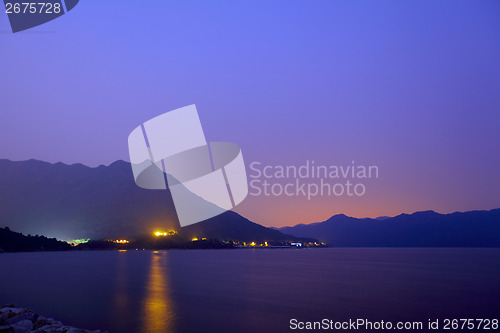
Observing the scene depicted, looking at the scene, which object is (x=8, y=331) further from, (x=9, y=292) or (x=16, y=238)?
(x=16, y=238)

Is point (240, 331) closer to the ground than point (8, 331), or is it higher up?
closer to the ground

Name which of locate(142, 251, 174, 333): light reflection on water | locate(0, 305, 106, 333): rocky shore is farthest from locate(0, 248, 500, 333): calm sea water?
locate(0, 305, 106, 333): rocky shore

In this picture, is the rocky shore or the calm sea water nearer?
the rocky shore

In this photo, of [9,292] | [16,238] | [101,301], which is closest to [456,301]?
[101,301]

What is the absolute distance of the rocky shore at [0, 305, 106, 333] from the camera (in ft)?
54.3

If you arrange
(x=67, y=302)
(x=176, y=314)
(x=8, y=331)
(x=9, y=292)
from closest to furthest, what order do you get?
(x=8, y=331)
(x=176, y=314)
(x=67, y=302)
(x=9, y=292)

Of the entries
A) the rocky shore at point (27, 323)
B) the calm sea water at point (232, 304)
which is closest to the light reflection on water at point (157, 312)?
the calm sea water at point (232, 304)

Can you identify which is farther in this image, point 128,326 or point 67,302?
point 67,302

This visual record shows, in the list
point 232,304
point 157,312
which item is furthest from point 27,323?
point 232,304

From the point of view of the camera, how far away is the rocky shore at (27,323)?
16562 millimetres

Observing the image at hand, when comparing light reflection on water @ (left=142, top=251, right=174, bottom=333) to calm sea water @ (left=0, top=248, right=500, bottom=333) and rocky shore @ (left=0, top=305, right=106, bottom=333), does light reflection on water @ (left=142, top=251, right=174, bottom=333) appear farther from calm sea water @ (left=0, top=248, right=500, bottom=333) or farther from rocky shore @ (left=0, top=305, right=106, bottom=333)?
rocky shore @ (left=0, top=305, right=106, bottom=333)

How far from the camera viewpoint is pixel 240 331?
21.6 m

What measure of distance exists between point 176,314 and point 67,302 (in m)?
10.9

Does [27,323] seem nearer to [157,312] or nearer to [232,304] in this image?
[157,312]
